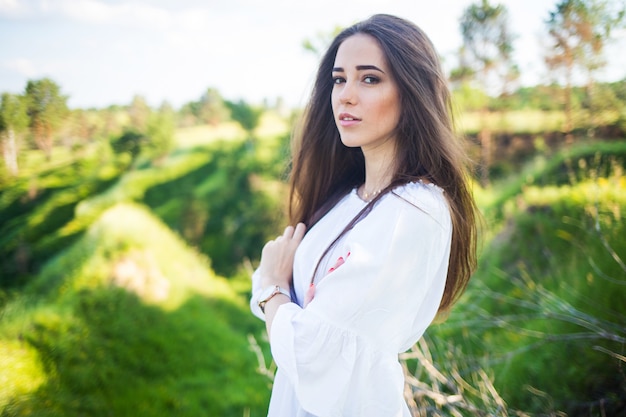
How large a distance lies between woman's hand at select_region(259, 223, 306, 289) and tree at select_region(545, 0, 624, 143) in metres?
4.04

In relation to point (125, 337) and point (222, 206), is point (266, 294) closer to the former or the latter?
point (125, 337)

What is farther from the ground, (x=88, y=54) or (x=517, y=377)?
(x=88, y=54)

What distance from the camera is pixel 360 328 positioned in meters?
1.28

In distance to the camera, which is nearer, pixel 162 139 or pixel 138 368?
pixel 138 368

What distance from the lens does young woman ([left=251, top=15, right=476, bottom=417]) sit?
4.18ft

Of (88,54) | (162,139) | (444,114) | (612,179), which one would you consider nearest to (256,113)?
(162,139)

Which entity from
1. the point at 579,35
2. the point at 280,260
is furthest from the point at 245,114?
the point at 280,260

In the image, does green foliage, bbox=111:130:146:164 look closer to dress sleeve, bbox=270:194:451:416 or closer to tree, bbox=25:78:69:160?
tree, bbox=25:78:69:160

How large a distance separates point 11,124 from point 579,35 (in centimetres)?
528

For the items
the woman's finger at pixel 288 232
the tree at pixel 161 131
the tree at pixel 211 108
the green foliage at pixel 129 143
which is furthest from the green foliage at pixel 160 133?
the woman's finger at pixel 288 232

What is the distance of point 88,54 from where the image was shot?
2967 millimetres

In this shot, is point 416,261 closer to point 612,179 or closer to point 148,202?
point 612,179

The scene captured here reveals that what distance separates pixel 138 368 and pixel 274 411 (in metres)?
1.98

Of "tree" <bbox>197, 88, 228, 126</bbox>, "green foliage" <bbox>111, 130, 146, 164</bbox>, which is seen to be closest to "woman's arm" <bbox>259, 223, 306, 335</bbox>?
"green foliage" <bbox>111, 130, 146, 164</bbox>
